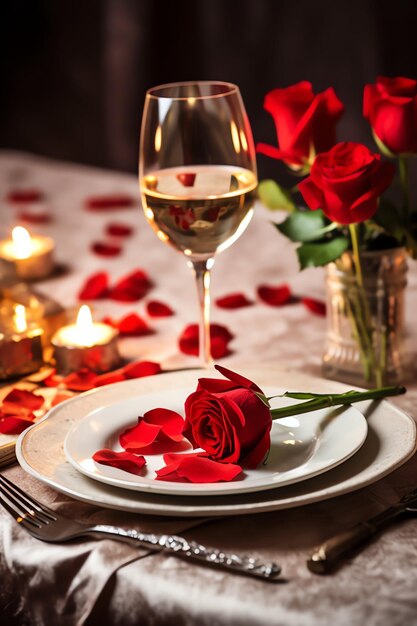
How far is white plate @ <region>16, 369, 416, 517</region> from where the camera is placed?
63 centimetres

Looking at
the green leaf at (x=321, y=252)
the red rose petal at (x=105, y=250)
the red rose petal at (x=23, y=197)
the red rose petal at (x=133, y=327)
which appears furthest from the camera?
the red rose petal at (x=23, y=197)

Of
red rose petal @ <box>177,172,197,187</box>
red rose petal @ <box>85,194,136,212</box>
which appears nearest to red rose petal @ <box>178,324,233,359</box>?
red rose petal @ <box>177,172,197,187</box>

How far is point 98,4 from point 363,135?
119 centimetres

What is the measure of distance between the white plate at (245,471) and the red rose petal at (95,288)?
495 mm

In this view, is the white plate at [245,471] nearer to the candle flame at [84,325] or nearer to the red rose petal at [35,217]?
the candle flame at [84,325]

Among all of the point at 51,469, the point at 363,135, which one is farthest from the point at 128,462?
the point at 363,135

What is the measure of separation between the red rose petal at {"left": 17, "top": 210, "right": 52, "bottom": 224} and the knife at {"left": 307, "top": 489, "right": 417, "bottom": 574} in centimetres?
124

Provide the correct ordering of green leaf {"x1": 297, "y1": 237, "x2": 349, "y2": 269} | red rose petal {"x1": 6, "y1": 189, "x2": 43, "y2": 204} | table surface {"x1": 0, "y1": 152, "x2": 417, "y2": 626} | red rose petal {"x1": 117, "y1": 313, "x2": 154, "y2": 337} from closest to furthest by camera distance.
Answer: table surface {"x1": 0, "y1": 152, "x2": 417, "y2": 626}, green leaf {"x1": 297, "y1": 237, "x2": 349, "y2": 269}, red rose petal {"x1": 117, "y1": 313, "x2": 154, "y2": 337}, red rose petal {"x1": 6, "y1": 189, "x2": 43, "y2": 204}

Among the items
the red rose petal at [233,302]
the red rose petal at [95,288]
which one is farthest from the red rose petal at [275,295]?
the red rose petal at [95,288]

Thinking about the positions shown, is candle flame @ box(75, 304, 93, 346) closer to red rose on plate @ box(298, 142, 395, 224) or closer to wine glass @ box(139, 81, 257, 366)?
wine glass @ box(139, 81, 257, 366)

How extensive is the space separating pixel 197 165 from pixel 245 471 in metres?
0.35

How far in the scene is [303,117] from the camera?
88 centimetres

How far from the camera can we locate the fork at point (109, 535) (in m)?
0.58

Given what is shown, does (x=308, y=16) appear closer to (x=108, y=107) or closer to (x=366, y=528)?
(x=108, y=107)
